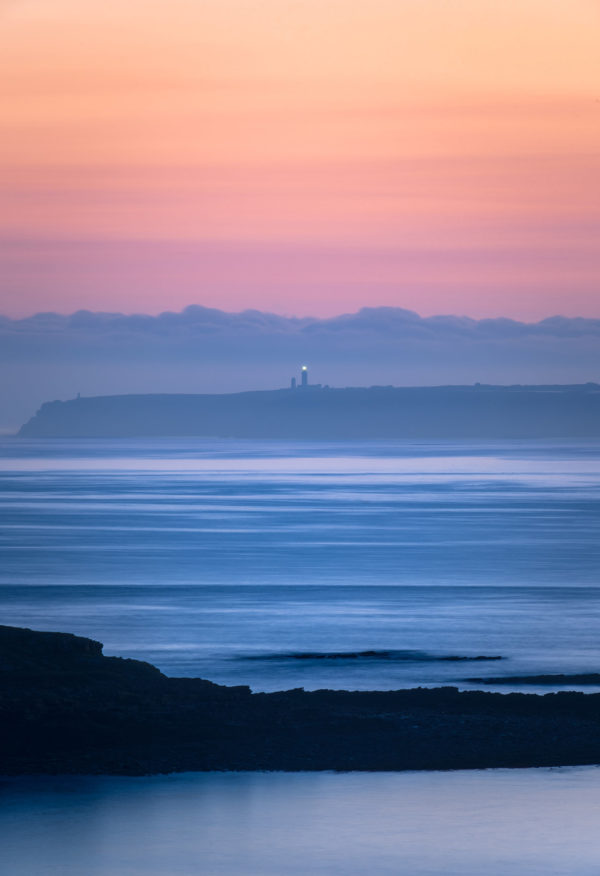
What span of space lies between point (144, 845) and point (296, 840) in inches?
43.7

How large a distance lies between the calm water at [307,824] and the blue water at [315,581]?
4.74m

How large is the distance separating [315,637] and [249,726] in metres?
7.71

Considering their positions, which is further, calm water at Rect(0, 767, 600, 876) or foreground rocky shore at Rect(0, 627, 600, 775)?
foreground rocky shore at Rect(0, 627, 600, 775)

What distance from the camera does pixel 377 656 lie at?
18375 millimetres

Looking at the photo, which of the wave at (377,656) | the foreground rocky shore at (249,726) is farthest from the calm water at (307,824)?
the wave at (377,656)

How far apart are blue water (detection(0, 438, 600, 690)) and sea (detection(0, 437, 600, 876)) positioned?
0.08 meters

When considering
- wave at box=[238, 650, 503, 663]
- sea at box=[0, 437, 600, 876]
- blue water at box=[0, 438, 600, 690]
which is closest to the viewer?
sea at box=[0, 437, 600, 876]

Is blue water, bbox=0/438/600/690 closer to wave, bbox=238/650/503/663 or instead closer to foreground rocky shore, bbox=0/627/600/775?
wave, bbox=238/650/503/663

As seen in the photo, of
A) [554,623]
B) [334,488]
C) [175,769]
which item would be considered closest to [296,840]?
[175,769]

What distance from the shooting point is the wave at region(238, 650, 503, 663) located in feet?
59.7

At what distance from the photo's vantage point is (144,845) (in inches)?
400

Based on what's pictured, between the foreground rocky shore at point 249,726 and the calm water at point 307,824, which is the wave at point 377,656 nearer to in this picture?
the foreground rocky shore at point 249,726

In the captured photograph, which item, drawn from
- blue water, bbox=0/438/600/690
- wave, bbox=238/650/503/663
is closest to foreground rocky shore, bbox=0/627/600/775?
blue water, bbox=0/438/600/690

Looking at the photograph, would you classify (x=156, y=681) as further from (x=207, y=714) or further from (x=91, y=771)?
(x=91, y=771)
